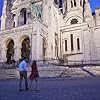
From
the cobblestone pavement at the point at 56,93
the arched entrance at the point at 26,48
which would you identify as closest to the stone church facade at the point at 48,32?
the arched entrance at the point at 26,48

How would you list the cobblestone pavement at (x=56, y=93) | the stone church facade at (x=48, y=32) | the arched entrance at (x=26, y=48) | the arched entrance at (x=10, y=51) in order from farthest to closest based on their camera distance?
the arched entrance at (x=26, y=48)
the arched entrance at (x=10, y=51)
the stone church facade at (x=48, y=32)
the cobblestone pavement at (x=56, y=93)

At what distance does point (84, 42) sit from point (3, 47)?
15.1 meters

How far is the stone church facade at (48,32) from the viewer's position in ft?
99.8

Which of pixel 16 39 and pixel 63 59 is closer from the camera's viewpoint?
pixel 16 39

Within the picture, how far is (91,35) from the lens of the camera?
117ft

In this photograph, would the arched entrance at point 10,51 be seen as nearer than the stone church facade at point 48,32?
No

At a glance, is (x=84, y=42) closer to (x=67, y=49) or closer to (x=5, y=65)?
(x=67, y=49)

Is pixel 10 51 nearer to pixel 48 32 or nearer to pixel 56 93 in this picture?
pixel 48 32

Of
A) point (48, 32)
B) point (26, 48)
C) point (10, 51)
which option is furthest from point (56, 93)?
point (10, 51)

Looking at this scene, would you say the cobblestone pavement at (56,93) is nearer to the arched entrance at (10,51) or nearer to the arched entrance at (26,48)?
the arched entrance at (26,48)

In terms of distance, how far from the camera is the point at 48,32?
32.9 m

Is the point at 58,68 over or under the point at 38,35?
under

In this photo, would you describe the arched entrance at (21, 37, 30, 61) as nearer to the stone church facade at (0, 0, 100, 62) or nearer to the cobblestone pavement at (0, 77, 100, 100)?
the stone church facade at (0, 0, 100, 62)

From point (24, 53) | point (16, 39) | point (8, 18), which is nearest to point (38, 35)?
point (16, 39)
